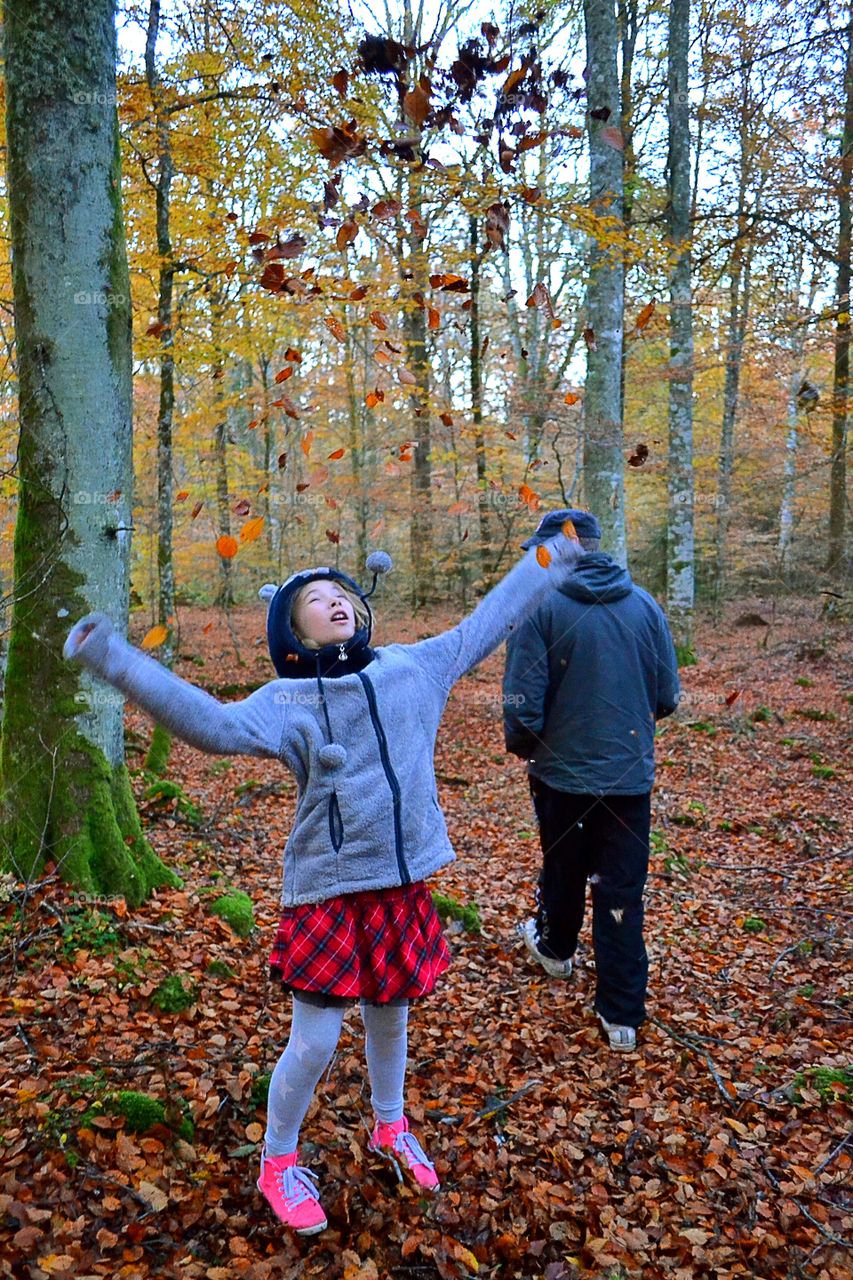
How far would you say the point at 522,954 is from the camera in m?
4.71

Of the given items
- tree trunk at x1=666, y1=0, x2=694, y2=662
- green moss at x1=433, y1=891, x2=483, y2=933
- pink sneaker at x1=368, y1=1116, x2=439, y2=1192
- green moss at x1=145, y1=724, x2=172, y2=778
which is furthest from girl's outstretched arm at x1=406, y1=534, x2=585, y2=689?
tree trunk at x1=666, y1=0, x2=694, y2=662

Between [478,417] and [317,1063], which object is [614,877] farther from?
[478,417]

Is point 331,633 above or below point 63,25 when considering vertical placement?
below

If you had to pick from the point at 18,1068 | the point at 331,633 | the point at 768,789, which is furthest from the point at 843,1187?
the point at 768,789

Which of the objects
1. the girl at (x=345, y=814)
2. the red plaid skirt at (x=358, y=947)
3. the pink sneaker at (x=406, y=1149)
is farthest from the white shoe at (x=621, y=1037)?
the red plaid skirt at (x=358, y=947)

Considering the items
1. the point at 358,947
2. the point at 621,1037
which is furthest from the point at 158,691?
the point at 621,1037

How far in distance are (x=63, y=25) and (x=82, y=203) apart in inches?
32.1

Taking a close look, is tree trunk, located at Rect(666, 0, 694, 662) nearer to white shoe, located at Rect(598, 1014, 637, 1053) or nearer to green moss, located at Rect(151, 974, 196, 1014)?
white shoe, located at Rect(598, 1014, 637, 1053)

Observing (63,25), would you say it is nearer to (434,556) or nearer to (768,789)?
(768,789)

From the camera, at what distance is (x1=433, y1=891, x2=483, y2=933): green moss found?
4996mm

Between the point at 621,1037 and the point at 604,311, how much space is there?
23.6 feet

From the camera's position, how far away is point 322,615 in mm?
2414

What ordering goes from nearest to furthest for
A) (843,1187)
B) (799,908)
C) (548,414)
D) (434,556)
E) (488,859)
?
(843,1187) < (799,908) < (488,859) < (548,414) < (434,556)

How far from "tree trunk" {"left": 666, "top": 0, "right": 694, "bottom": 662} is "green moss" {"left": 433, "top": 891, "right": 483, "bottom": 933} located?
8772 mm
